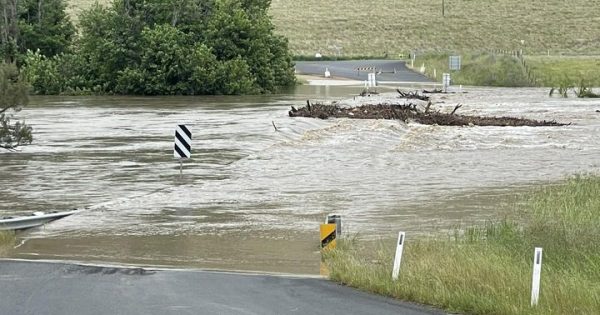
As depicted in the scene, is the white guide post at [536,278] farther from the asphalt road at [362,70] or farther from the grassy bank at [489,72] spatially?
the asphalt road at [362,70]

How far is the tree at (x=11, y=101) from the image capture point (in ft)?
89.0

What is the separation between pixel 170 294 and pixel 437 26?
3697 inches

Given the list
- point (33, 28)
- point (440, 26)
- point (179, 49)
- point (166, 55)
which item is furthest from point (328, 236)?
point (440, 26)

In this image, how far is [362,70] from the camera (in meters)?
72.5

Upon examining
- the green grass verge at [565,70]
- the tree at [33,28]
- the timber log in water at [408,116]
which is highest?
the tree at [33,28]

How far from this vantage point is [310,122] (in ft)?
116

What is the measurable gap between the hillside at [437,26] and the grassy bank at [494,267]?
79019mm

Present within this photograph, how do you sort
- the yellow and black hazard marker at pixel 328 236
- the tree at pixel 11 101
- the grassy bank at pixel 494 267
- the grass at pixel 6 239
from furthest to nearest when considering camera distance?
the tree at pixel 11 101
the grass at pixel 6 239
the yellow and black hazard marker at pixel 328 236
the grassy bank at pixel 494 267

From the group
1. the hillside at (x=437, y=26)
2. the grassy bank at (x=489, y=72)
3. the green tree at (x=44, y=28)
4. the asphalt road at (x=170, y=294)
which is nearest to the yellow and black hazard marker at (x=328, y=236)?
the asphalt road at (x=170, y=294)

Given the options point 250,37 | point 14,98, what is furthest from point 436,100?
point 14,98

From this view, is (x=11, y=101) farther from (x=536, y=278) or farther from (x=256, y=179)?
(x=536, y=278)

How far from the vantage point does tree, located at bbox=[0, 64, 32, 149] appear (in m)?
27.1

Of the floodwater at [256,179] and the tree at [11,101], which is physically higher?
the tree at [11,101]

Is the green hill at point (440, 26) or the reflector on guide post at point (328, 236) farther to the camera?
the green hill at point (440, 26)
